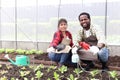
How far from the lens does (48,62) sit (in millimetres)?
6711

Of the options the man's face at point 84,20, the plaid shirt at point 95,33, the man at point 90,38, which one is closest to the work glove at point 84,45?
the man at point 90,38

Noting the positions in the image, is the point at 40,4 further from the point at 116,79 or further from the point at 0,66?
the point at 116,79

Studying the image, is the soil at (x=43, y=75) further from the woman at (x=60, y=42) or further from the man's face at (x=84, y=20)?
the man's face at (x=84, y=20)

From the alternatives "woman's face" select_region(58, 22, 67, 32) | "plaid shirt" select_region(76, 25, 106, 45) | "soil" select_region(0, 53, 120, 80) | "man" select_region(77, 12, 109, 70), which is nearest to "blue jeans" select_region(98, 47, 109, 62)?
"man" select_region(77, 12, 109, 70)

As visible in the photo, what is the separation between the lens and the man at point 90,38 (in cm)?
537

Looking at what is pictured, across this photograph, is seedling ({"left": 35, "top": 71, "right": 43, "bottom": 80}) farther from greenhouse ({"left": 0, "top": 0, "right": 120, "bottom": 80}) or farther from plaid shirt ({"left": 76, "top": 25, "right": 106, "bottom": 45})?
greenhouse ({"left": 0, "top": 0, "right": 120, "bottom": 80})

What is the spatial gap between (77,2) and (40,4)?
111 cm

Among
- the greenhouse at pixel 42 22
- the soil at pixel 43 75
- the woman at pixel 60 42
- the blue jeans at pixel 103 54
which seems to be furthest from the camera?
the greenhouse at pixel 42 22

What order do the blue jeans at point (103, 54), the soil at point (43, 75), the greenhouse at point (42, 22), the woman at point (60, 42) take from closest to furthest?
the soil at point (43, 75) < the blue jeans at point (103, 54) < the woman at point (60, 42) < the greenhouse at point (42, 22)

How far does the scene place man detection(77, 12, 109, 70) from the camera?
5371mm

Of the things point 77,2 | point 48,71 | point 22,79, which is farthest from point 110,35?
point 22,79

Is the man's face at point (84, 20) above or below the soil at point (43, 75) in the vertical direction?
above

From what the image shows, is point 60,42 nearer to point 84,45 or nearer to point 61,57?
point 61,57

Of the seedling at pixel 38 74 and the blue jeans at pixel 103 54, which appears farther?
the blue jeans at pixel 103 54
